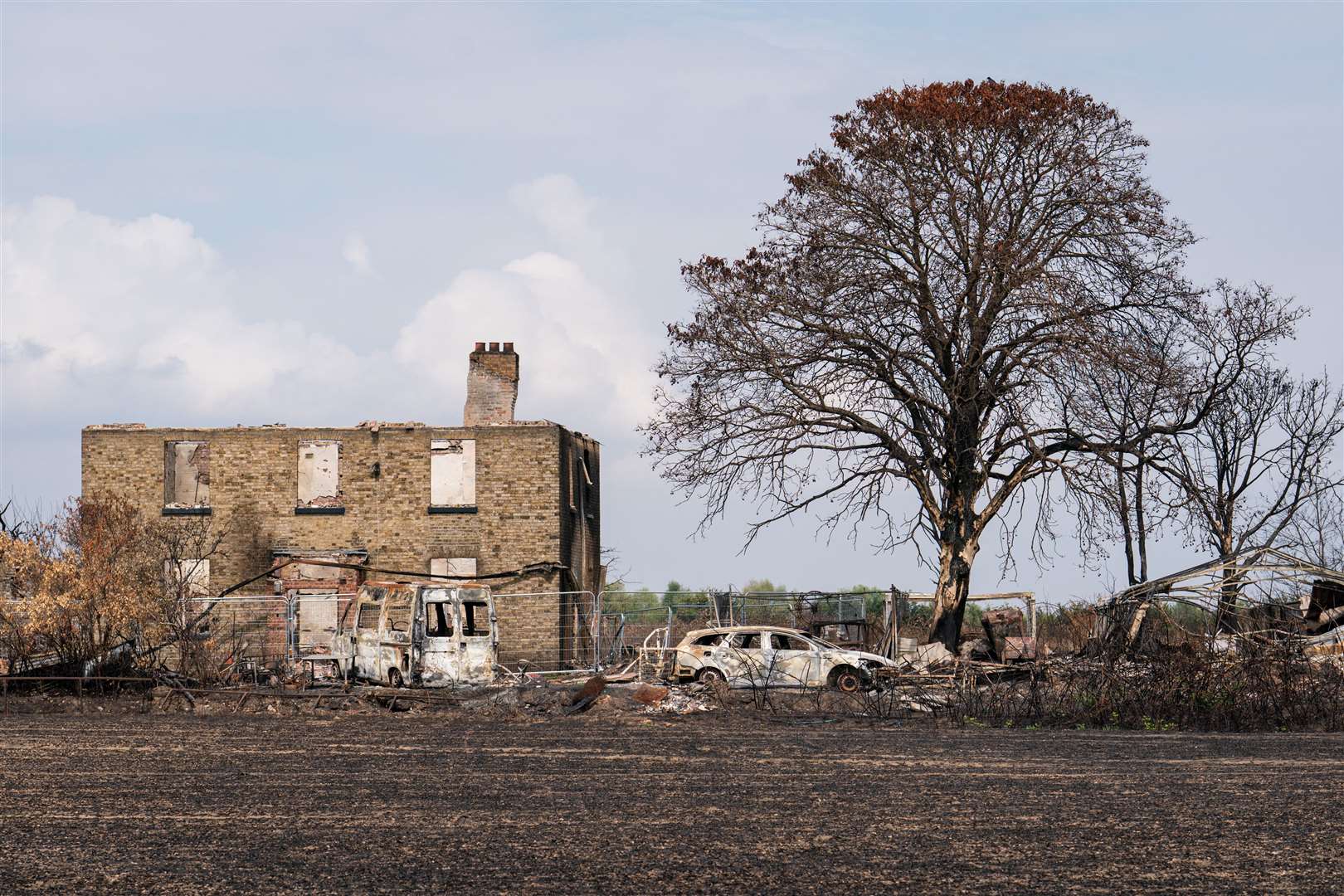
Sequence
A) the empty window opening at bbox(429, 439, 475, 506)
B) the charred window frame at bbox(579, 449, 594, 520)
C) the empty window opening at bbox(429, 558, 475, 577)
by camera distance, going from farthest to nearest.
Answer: the charred window frame at bbox(579, 449, 594, 520)
the empty window opening at bbox(429, 439, 475, 506)
the empty window opening at bbox(429, 558, 475, 577)

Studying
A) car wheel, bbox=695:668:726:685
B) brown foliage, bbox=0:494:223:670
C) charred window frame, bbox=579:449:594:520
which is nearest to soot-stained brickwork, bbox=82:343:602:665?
charred window frame, bbox=579:449:594:520

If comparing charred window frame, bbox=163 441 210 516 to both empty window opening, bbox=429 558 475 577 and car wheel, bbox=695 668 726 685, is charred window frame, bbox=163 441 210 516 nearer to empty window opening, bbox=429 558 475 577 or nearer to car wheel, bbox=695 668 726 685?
empty window opening, bbox=429 558 475 577

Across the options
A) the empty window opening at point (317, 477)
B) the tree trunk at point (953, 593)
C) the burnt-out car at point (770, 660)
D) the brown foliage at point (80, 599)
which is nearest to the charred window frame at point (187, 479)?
the empty window opening at point (317, 477)

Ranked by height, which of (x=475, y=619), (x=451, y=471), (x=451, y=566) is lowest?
(x=475, y=619)

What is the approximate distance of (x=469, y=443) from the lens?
3862cm

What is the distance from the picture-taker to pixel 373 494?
3856 cm

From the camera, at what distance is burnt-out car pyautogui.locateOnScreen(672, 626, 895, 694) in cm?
2722

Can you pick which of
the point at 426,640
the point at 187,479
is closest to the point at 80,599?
the point at 426,640

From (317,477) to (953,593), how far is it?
1618 cm

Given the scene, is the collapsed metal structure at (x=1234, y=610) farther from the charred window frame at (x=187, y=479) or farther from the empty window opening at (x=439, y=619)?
the charred window frame at (x=187, y=479)

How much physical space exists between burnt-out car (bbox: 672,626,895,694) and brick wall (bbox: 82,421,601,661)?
1116 cm

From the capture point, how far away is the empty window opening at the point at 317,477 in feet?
126

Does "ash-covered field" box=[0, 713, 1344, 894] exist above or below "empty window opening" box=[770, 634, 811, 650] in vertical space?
below

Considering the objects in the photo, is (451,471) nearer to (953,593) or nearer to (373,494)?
(373,494)
